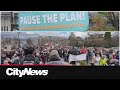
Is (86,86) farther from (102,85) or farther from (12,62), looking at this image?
(12,62)

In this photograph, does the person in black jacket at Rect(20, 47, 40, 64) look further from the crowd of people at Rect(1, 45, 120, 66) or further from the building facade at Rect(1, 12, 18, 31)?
the building facade at Rect(1, 12, 18, 31)

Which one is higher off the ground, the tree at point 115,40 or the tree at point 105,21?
the tree at point 105,21

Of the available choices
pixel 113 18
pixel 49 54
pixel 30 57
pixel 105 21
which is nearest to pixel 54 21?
pixel 49 54

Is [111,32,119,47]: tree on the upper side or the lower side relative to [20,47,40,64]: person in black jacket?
upper

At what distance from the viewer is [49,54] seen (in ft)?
69.5

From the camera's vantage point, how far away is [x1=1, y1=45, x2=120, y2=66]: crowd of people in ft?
69.4

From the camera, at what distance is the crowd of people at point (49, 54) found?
2116 centimetres

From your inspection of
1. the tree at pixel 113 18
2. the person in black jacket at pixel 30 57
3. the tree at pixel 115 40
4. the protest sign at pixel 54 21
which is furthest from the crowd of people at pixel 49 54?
the tree at pixel 113 18

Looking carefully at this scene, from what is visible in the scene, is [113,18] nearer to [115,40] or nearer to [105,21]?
[105,21]

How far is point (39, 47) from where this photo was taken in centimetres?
2117

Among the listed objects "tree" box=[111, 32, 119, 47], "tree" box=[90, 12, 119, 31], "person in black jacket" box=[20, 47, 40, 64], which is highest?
"tree" box=[90, 12, 119, 31]

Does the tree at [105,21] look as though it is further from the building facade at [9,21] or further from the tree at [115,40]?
the building facade at [9,21]

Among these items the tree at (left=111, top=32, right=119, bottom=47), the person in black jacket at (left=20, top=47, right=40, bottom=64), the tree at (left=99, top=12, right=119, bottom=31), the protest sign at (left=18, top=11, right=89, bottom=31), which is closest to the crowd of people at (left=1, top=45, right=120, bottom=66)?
the person in black jacket at (left=20, top=47, right=40, bottom=64)
